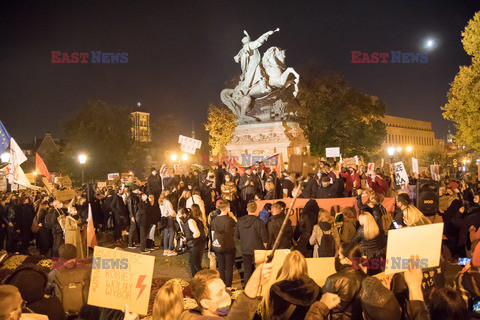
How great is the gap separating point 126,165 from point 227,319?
6138cm

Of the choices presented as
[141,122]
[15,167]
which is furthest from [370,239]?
[141,122]

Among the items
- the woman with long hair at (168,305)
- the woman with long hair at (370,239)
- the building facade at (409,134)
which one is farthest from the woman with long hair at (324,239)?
the building facade at (409,134)

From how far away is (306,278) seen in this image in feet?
13.0

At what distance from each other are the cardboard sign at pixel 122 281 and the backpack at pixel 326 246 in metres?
3.88

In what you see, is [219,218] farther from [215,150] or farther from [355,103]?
[215,150]

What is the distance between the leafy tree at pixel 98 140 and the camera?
55.9 metres

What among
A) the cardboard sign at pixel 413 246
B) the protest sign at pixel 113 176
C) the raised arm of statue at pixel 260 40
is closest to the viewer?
the cardboard sign at pixel 413 246

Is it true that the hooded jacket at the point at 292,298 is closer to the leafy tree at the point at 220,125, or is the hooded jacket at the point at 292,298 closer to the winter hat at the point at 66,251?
the winter hat at the point at 66,251

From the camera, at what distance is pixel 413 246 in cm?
432

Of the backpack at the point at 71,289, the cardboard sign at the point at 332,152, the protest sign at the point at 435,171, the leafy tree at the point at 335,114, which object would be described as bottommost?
the backpack at the point at 71,289

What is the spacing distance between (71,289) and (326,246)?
4175mm

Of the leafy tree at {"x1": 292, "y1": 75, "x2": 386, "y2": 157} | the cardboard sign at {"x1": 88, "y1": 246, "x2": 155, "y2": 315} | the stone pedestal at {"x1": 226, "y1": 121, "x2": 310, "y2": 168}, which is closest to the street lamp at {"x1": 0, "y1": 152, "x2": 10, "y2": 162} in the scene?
the cardboard sign at {"x1": 88, "y1": 246, "x2": 155, "y2": 315}

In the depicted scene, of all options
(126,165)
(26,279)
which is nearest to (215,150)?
(126,165)

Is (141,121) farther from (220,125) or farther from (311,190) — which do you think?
(311,190)
